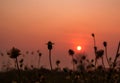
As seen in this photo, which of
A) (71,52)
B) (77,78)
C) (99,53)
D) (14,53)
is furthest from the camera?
(71,52)

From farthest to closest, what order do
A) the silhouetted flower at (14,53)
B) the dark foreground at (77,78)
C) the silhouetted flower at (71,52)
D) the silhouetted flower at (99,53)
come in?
the silhouetted flower at (71,52), the silhouetted flower at (99,53), the dark foreground at (77,78), the silhouetted flower at (14,53)

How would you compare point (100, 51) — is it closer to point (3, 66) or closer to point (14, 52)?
point (14, 52)

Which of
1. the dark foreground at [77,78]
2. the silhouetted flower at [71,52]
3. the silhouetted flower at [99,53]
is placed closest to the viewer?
the dark foreground at [77,78]

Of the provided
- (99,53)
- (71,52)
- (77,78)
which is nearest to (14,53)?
(77,78)

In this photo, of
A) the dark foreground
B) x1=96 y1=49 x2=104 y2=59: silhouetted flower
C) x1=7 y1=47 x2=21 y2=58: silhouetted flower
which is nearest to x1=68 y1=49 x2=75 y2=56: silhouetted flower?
the dark foreground

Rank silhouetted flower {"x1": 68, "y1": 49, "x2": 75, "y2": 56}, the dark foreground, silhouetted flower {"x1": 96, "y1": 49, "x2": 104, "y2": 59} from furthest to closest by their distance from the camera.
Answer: silhouetted flower {"x1": 68, "y1": 49, "x2": 75, "y2": 56}
silhouetted flower {"x1": 96, "y1": 49, "x2": 104, "y2": 59}
the dark foreground

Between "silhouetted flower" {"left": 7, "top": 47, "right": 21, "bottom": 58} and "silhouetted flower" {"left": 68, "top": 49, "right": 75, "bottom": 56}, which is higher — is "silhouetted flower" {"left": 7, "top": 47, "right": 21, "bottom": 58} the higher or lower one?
the higher one

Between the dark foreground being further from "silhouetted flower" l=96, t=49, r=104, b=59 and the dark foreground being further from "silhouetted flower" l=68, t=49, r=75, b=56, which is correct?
"silhouetted flower" l=68, t=49, r=75, b=56

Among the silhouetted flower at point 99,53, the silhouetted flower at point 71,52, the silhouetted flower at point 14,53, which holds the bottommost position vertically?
the silhouetted flower at point 71,52

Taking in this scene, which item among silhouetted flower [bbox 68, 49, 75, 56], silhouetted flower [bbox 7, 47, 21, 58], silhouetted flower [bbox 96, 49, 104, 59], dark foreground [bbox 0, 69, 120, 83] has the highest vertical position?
silhouetted flower [bbox 7, 47, 21, 58]

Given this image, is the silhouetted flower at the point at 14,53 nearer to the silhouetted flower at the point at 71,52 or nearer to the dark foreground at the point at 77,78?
the dark foreground at the point at 77,78

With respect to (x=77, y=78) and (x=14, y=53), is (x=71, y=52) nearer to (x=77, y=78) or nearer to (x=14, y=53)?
(x=77, y=78)

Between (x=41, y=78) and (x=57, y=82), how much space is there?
2.83 metres

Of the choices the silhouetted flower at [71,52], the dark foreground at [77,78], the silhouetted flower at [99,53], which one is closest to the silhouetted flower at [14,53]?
the dark foreground at [77,78]
